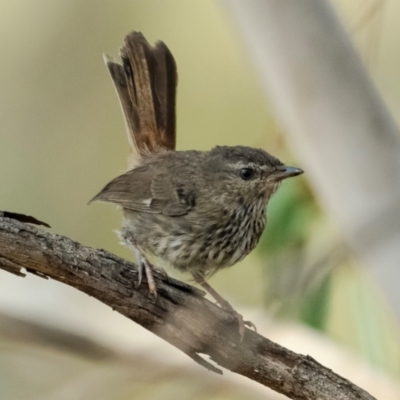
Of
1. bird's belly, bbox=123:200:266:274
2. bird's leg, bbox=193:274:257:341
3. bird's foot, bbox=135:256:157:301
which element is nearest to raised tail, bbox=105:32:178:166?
bird's belly, bbox=123:200:266:274

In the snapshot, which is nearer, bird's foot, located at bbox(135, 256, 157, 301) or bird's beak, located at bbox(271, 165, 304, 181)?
bird's foot, located at bbox(135, 256, 157, 301)

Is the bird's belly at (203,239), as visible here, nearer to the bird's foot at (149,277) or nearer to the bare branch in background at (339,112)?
the bird's foot at (149,277)

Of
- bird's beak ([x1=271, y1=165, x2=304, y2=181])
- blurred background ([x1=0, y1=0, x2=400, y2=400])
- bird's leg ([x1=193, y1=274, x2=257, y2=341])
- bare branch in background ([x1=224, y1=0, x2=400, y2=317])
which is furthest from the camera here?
bird's beak ([x1=271, y1=165, x2=304, y2=181])

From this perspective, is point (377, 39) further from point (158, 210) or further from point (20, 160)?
point (20, 160)

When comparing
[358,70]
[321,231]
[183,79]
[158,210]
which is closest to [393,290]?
[358,70]

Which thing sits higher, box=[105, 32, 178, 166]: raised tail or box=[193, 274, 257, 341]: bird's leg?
box=[105, 32, 178, 166]: raised tail

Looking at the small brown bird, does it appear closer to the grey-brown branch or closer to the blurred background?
the blurred background

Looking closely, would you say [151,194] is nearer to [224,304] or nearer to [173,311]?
[224,304]
